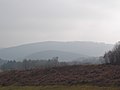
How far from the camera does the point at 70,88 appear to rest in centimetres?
3098

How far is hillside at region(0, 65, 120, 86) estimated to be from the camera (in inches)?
1332

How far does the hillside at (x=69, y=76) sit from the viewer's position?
111ft

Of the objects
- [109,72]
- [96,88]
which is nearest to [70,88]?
[96,88]

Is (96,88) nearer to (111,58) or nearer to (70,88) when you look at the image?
(70,88)

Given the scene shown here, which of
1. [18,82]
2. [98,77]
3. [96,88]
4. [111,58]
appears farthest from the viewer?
[111,58]

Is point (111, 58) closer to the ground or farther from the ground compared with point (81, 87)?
farther from the ground

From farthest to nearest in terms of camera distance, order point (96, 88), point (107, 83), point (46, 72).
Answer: point (46, 72) < point (107, 83) < point (96, 88)

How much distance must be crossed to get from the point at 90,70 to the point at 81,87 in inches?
399

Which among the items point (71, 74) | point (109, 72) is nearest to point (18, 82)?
point (71, 74)

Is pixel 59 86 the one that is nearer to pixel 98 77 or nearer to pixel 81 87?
pixel 81 87

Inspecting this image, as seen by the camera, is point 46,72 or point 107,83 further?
point 46,72

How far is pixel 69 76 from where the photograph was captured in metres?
38.2

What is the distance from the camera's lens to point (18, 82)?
127 ft

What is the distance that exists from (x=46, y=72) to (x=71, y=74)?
16.3ft
